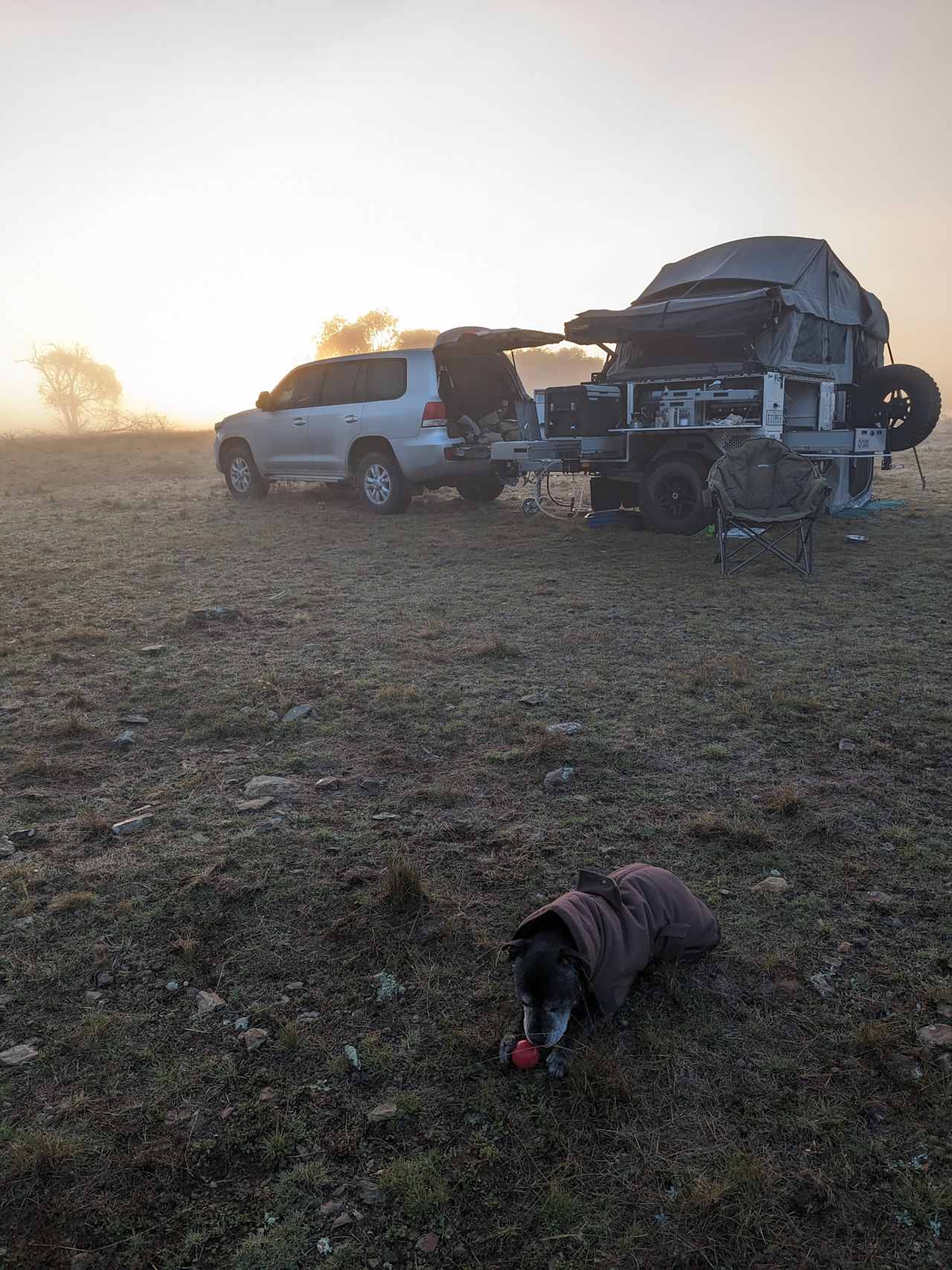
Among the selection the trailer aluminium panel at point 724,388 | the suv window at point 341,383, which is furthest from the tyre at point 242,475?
the trailer aluminium panel at point 724,388

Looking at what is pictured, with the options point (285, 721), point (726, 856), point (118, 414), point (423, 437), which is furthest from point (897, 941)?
point (118, 414)

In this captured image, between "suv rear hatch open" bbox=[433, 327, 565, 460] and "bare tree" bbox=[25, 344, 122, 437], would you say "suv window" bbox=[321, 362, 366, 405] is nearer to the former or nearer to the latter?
"suv rear hatch open" bbox=[433, 327, 565, 460]

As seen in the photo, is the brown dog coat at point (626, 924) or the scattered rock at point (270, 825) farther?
the scattered rock at point (270, 825)

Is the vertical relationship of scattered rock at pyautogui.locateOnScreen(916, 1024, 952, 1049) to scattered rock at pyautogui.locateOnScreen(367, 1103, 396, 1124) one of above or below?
above

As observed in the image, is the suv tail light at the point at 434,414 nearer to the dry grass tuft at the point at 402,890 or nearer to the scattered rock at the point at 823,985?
the dry grass tuft at the point at 402,890

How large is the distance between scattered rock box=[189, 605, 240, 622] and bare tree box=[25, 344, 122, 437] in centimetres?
4161

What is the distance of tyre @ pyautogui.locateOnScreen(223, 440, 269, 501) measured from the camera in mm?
11898

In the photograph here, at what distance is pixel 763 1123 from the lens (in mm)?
1858

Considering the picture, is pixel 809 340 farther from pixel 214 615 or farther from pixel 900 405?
pixel 214 615

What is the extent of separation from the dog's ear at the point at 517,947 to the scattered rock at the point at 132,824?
1.63m

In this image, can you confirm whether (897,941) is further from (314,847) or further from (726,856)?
(314,847)

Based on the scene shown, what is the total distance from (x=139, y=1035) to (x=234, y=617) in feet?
13.6

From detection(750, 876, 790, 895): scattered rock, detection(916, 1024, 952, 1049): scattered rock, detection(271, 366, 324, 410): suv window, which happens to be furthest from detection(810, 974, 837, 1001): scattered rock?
detection(271, 366, 324, 410): suv window

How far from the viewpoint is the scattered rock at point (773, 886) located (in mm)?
2676
